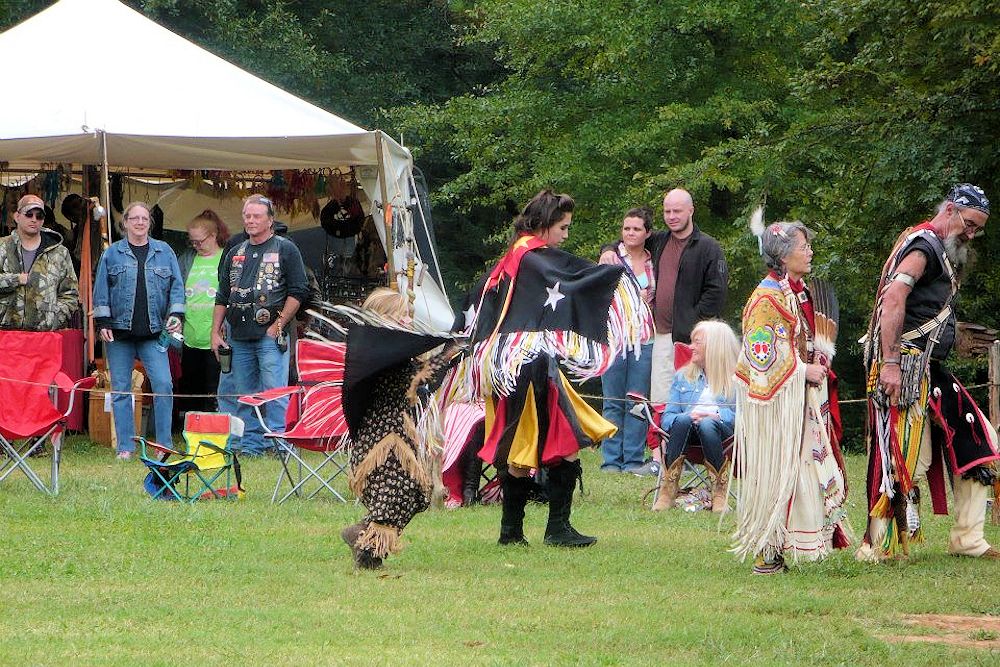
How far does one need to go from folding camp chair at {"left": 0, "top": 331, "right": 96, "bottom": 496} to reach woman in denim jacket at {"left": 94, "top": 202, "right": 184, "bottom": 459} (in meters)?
1.34

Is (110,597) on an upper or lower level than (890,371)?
lower

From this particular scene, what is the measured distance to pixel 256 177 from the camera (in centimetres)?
1321

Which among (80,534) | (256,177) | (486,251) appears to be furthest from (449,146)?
(80,534)

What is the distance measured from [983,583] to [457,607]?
85.3 inches

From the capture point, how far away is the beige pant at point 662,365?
32.7 ft

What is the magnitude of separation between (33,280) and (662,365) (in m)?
4.20

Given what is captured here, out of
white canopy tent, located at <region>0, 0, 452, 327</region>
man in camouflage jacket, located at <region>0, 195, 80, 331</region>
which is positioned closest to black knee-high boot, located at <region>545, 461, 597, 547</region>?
man in camouflage jacket, located at <region>0, 195, 80, 331</region>

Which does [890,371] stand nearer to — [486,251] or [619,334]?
[619,334]

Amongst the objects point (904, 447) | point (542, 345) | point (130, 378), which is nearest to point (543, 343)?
point (542, 345)

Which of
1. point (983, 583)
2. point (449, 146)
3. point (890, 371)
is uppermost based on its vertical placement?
point (449, 146)

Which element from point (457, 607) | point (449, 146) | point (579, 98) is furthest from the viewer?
point (449, 146)

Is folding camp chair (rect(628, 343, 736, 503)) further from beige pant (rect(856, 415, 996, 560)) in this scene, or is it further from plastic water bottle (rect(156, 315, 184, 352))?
plastic water bottle (rect(156, 315, 184, 352))

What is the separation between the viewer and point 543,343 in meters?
6.65

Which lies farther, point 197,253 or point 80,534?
point 197,253
